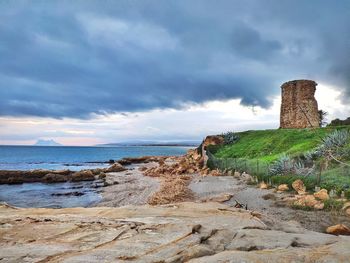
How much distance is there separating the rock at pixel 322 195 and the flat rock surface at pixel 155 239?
6943 millimetres

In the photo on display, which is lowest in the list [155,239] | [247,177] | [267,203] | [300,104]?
[267,203]

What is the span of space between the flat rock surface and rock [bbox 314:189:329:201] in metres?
6.94

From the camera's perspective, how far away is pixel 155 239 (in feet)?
22.0

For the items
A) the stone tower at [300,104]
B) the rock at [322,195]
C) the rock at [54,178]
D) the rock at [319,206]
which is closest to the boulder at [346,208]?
the rock at [319,206]

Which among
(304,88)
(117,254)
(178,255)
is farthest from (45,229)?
(304,88)

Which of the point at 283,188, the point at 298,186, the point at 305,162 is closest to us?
the point at 298,186

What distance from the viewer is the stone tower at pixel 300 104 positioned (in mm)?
44312

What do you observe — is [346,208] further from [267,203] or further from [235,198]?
[235,198]

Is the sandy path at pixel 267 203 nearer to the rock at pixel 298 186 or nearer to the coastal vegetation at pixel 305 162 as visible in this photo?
the rock at pixel 298 186

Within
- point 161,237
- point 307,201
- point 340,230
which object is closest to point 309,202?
point 307,201

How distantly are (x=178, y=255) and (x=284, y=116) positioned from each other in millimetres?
44770

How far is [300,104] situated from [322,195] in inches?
1268

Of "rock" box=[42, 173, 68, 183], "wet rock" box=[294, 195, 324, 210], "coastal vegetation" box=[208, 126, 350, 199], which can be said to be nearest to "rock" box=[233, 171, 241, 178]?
"coastal vegetation" box=[208, 126, 350, 199]

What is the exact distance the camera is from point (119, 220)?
8.22m
